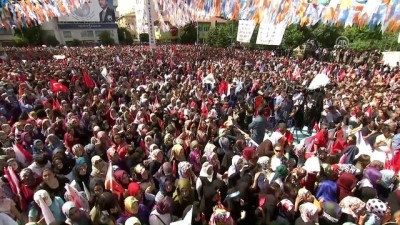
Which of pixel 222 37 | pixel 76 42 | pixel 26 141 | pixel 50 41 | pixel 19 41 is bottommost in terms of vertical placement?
pixel 76 42

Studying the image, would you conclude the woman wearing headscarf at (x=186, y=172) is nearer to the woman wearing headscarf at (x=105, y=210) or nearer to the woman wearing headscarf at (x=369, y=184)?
the woman wearing headscarf at (x=105, y=210)

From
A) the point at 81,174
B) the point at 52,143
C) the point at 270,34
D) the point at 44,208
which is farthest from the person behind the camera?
the point at 270,34

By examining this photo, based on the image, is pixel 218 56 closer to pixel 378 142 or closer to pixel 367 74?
pixel 367 74

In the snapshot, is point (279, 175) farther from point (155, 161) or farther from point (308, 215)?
point (155, 161)

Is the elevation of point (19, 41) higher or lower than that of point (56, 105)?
lower

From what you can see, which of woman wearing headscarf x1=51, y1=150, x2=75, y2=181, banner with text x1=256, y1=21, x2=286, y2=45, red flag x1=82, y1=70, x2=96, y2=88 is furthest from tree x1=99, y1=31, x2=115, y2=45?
woman wearing headscarf x1=51, y1=150, x2=75, y2=181

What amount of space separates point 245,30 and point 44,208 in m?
19.4

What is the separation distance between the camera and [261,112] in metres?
7.01

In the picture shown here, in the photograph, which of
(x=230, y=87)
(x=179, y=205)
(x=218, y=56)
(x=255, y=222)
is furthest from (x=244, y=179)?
(x=218, y=56)

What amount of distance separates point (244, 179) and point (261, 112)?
10.6 ft

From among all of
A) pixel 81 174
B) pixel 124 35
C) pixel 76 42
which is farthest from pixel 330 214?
pixel 124 35

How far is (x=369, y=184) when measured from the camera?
3.88 m

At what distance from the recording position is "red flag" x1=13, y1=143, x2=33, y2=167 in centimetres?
466

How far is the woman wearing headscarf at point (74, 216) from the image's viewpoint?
3.19 metres
